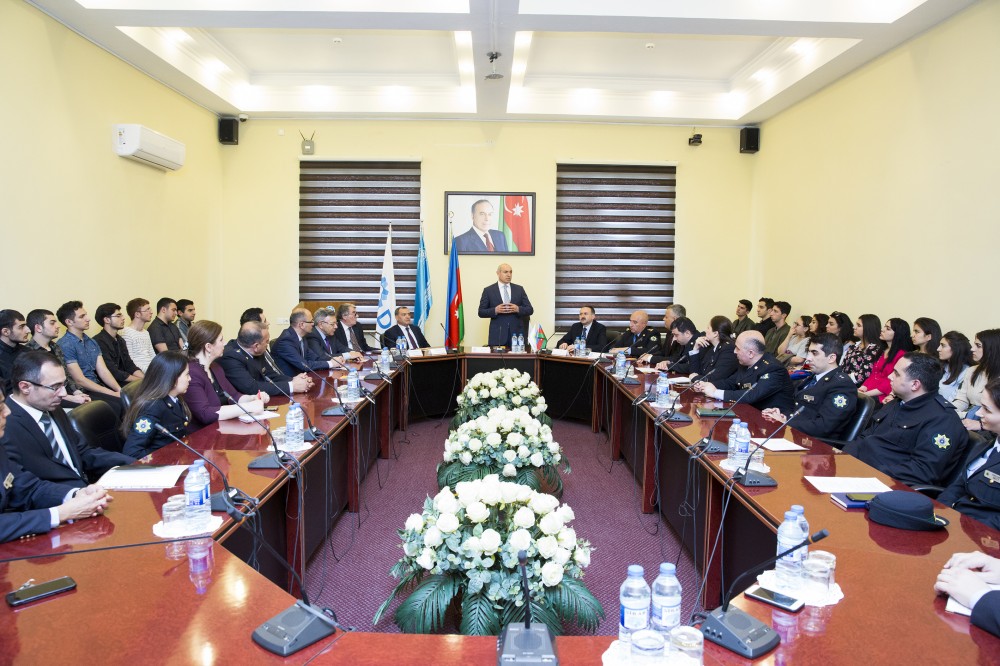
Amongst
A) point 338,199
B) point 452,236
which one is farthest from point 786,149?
point 338,199

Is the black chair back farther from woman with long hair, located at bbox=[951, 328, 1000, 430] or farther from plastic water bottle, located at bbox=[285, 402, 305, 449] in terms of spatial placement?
woman with long hair, located at bbox=[951, 328, 1000, 430]

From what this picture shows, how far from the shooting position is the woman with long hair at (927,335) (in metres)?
4.62

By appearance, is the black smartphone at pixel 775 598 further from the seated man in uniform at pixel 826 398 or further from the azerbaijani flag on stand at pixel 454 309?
the azerbaijani flag on stand at pixel 454 309

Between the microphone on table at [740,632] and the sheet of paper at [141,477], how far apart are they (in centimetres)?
176

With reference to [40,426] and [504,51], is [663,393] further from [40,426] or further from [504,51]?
[504,51]

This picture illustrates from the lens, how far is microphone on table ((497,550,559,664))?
1.19 m

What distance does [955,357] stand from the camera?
4391mm

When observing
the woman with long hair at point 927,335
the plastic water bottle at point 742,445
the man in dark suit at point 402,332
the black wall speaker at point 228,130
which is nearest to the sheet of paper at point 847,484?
the plastic water bottle at point 742,445

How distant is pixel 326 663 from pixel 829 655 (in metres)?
0.97

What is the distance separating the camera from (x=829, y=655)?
4.11 ft

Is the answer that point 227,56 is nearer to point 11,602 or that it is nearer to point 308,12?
point 308,12

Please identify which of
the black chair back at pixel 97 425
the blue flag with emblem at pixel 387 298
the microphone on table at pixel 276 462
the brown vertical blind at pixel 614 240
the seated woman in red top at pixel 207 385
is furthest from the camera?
the brown vertical blind at pixel 614 240

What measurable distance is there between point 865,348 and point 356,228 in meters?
5.56

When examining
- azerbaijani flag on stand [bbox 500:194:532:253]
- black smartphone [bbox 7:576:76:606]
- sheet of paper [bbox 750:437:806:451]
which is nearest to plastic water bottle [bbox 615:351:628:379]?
sheet of paper [bbox 750:437:806:451]
